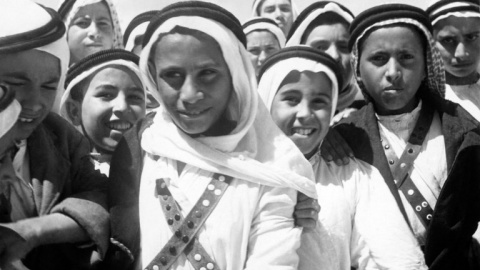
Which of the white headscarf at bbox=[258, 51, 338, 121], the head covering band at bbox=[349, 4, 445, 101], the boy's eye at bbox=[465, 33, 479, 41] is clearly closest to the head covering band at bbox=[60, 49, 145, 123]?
the white headscarf at bbox=[258, 51, 338, 121]

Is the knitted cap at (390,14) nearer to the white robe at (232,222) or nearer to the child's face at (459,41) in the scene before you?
the child's face at (459,41)

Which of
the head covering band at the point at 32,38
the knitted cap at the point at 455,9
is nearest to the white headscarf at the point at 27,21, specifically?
the head covering band at the point at 32,38

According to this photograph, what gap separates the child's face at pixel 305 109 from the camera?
419 cm

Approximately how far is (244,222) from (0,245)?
3.50ft

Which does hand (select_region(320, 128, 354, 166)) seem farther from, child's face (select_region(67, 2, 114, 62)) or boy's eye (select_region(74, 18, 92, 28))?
boy's eye (select_region(74, 18, 92, 28))

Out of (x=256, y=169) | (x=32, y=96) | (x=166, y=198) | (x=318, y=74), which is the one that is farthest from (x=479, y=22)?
(x=32, y=96)

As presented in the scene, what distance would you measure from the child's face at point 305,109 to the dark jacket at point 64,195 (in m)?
1.20

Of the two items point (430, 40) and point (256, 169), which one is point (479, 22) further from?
point (256, 169)

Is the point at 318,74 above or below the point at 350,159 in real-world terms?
above

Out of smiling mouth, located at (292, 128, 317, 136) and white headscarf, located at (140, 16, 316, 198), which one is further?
smiling mouth, located at (292, 128, 317, 136)

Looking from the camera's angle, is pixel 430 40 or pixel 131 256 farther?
pixel 430 40

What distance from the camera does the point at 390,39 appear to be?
442 centimetres

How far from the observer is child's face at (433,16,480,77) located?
550 cm

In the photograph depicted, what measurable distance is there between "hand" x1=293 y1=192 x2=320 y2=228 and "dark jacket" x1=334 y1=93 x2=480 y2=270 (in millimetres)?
775
